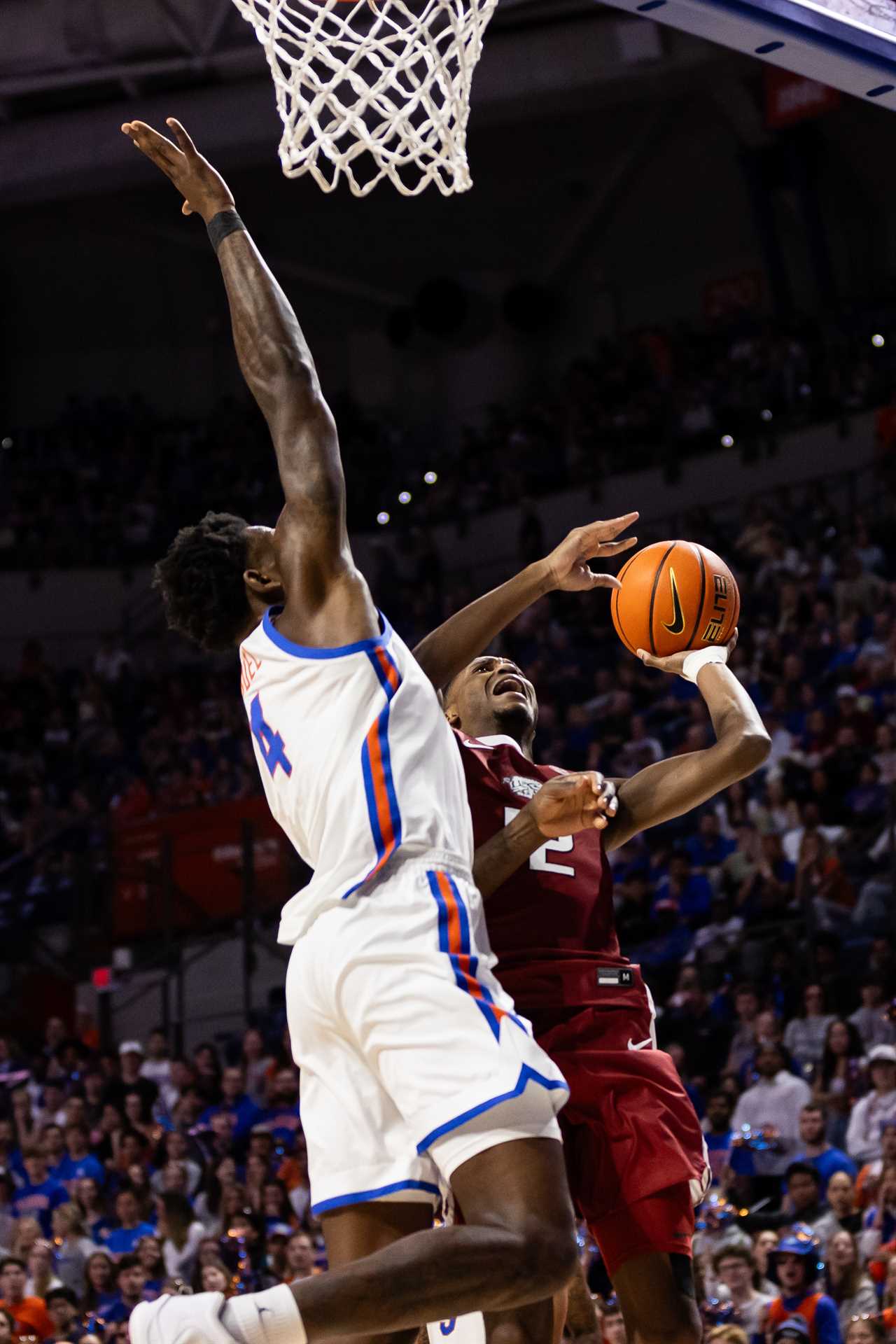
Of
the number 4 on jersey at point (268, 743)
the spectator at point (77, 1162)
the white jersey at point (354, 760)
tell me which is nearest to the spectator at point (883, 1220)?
the white jersey at point (354, 760)

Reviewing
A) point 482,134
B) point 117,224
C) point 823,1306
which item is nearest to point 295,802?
point 823,1306

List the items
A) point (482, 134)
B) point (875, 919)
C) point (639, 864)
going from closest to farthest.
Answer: point (875, 919), point (639, 864), point (482, 134)

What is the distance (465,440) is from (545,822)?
56.3ft

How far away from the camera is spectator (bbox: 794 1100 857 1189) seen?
8500 millimetres

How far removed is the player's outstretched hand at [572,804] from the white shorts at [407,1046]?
0.27 metres

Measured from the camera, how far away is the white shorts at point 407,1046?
3.29m

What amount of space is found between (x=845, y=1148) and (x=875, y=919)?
1.88 meters

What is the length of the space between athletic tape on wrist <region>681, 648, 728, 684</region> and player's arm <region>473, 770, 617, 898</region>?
1.35 feet

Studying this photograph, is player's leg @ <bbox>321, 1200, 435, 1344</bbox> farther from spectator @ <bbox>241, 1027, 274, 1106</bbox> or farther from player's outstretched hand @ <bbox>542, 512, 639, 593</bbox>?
spectator @ <bbox>241, 1027, 274, 1106</bbox>

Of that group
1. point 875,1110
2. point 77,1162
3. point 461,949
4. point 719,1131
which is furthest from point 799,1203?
point 461,949

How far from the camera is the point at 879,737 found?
1178 cm

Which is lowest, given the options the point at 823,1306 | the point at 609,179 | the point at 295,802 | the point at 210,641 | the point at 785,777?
the point at 823,1306

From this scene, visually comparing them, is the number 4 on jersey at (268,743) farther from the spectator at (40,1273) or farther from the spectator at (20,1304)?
the spectator at (40,1273)

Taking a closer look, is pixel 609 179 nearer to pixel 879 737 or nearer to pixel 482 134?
pixel 482 134
